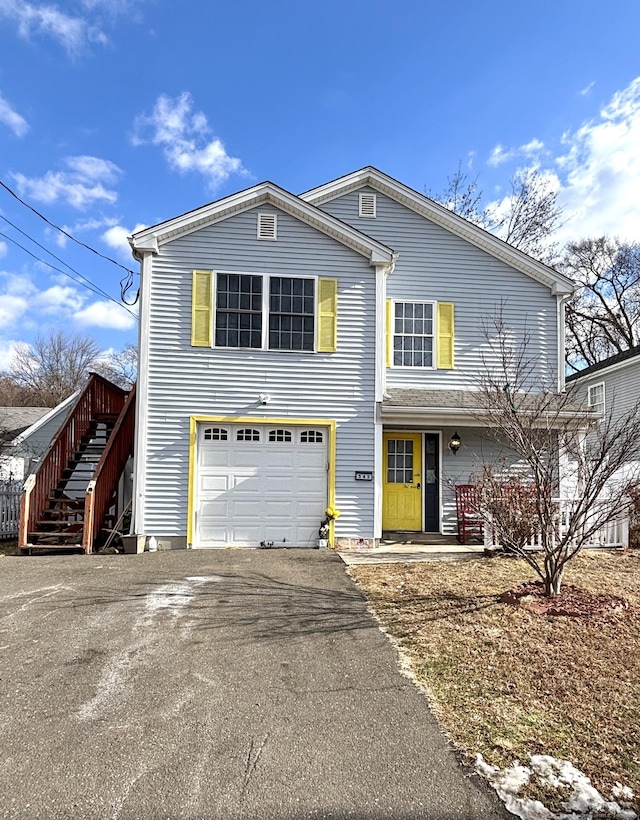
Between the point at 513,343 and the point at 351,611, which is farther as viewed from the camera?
the point at 513,343

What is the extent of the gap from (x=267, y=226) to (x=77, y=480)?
20.7 ft

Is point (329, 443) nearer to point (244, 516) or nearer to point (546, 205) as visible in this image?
point (244, 516)

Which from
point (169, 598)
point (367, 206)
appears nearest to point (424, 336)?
point (367, 206)

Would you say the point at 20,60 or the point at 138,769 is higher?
the point at 20,60

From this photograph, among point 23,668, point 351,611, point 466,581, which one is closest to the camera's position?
point 23,668

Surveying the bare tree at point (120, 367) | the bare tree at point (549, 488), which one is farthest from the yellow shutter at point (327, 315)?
the bare tree at point (120, 367)

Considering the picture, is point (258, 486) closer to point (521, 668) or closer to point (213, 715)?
point (521, 668)

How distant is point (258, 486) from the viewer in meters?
9.65

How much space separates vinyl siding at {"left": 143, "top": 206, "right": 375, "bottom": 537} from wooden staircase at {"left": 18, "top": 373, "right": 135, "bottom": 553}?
3.18 ft

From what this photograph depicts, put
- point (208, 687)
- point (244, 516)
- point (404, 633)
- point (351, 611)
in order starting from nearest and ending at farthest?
point (208, 687) → point (404, 633) → point (351, 611) → point (244, 516)

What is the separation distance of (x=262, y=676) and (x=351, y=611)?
6.10 ft

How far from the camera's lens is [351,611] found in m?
5.63

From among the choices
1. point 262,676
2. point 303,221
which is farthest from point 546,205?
point 262,676

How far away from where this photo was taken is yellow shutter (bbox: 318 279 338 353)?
9.88m
